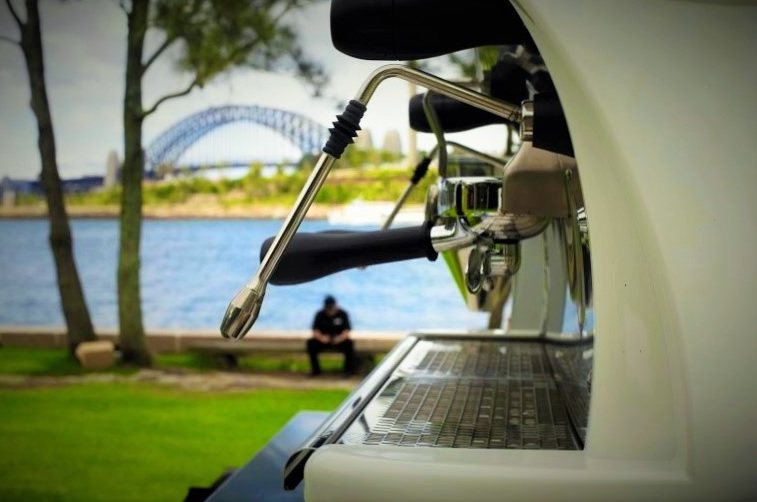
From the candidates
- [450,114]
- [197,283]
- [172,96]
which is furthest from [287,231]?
[197,283]

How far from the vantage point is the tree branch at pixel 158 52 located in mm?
3611

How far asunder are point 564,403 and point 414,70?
1.20 feet

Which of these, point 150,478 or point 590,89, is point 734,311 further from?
point 150,478

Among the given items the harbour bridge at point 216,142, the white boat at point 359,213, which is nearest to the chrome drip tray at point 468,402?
the white boat at point 359,213

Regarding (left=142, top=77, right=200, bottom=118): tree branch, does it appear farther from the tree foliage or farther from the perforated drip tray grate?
the perforated drip tray grate

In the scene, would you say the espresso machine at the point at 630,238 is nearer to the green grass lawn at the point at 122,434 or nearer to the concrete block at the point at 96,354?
the green grass lawn at the point at 122,434

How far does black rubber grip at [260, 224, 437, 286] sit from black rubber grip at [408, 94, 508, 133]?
0.42 m

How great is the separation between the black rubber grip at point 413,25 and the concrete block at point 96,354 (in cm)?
326

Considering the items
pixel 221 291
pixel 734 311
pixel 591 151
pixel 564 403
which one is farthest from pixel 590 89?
pixel 221 291

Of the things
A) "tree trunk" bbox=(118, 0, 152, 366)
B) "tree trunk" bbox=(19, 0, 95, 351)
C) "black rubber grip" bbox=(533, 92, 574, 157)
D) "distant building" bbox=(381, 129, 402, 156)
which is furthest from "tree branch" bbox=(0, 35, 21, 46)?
"black rubber grip" bbox=(533, 92, 574, 157)

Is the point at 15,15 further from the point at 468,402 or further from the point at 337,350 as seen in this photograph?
the point at 468,402

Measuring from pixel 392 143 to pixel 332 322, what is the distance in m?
0.78

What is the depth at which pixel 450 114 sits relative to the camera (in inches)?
42.1

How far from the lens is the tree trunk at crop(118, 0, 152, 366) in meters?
3.62
